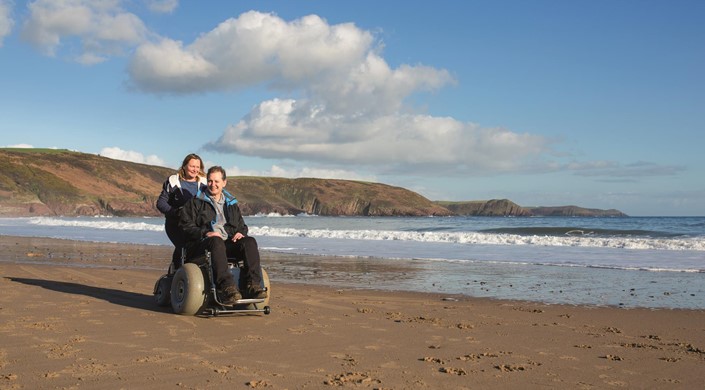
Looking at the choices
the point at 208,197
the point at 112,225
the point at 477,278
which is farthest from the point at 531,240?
the point at 112,225

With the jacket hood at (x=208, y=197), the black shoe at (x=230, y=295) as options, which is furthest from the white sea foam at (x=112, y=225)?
the black shoe at (x=230, y=295)

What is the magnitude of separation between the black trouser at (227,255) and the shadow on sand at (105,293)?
116cm

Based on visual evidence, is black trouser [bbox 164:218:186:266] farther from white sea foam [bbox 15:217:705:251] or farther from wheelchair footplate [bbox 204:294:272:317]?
white sea foam [bbox 15:217:705:251]

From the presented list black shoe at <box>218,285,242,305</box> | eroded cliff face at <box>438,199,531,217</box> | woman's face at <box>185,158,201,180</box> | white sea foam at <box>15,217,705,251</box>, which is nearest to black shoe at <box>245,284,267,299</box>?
black shoe at <box>218,285,242,305</box>

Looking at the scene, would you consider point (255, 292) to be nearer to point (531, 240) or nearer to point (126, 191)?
point (531, 240)

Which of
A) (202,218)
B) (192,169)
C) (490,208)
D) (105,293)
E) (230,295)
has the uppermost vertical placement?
(490,208)

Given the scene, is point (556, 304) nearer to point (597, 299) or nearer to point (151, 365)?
point (597, 299)

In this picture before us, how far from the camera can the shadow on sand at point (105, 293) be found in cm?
832

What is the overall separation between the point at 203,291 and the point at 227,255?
565mm

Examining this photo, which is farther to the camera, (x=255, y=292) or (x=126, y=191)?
(x=126, y=191)

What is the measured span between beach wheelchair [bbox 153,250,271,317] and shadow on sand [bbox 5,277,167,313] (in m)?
0.59

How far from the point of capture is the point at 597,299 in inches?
382

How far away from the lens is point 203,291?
725cm

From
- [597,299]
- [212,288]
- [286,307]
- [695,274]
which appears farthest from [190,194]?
[695,274]
